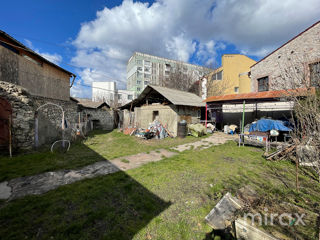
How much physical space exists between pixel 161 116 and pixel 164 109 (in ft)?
2.48

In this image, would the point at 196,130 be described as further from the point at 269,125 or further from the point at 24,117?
the point at 24,117

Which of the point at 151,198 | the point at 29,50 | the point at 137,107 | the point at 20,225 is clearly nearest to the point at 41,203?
the point at 20,225

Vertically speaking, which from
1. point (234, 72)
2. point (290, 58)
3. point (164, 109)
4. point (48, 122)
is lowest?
point (48, 122)

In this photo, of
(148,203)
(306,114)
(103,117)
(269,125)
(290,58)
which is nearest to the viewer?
(148,203)

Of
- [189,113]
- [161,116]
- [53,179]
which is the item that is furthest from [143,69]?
[53,179]

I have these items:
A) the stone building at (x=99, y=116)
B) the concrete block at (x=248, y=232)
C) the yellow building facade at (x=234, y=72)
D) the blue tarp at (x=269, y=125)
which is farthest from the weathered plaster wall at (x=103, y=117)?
the yellow building facade at (x=234, y=72)

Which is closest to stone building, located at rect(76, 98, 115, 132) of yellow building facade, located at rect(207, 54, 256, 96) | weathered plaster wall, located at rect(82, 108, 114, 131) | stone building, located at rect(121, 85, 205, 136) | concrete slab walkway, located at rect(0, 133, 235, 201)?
weathered plaster wall, located at rect(82, 108, 114, 131)

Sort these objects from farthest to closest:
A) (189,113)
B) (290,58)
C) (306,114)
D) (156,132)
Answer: (189,113)
(290,58)
(156,132)
(306,114)

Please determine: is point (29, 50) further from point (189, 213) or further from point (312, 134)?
point (312, 134)

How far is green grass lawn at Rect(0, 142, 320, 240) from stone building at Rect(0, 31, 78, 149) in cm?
487

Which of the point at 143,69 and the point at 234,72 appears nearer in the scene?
the point at 234,72

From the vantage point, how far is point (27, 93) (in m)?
6.33

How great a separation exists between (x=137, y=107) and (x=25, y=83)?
28.5 ft

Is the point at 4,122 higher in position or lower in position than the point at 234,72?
lower
